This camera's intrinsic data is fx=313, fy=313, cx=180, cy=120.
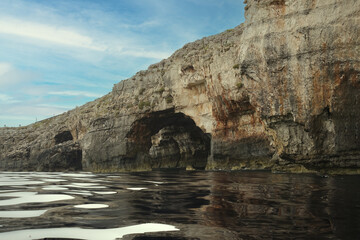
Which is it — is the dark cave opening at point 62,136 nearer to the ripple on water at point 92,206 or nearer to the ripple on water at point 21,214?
the ripple on water at point 92,206

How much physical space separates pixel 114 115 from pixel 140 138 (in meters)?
4.72

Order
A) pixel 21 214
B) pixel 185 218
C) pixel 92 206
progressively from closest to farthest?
pixel 185 218, pixel 21 214, pixel 92 206

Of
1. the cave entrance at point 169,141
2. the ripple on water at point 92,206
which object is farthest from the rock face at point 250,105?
the ripple on water at point 92,206

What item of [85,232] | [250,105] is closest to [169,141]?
[250,105]

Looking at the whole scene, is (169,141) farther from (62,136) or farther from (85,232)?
(85,232)

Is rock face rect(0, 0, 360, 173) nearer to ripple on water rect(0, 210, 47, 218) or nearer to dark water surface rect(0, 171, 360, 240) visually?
dark water surface rect(0, 171, 360, 240)

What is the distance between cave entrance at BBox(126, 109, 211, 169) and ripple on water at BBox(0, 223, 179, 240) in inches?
1205

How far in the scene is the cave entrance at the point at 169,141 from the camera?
3975 cm

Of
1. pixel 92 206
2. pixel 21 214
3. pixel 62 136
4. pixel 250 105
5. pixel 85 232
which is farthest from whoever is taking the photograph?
pixel 62 136

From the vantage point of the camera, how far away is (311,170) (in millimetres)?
22156

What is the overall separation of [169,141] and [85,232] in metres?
52.8

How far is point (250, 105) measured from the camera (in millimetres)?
30000

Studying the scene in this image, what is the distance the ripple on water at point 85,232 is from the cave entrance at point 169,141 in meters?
30.6

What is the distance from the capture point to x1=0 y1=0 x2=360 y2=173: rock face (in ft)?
64.8
